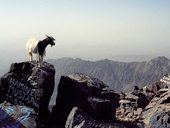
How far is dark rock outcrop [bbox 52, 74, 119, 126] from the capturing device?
3891cm

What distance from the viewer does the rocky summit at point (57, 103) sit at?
123 ft

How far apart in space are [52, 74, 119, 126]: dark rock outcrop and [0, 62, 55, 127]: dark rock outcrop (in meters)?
1.68

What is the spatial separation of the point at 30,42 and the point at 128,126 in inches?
535

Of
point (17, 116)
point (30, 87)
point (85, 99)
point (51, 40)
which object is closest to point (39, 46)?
point (51, 40)

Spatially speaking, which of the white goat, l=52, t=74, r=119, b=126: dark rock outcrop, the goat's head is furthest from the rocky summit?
the goat's head

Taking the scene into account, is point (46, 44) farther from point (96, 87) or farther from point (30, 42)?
point (96, 87)

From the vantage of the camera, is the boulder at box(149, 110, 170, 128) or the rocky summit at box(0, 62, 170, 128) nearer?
the rocky summit at box(0, 62, 170, 128)

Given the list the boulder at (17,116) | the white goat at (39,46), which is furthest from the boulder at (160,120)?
the white goat at (39,46)

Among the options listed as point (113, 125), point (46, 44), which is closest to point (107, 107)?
point (113, 125)

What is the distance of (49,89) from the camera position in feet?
128

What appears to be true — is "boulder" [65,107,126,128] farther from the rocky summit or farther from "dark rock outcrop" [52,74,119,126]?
"dark rock outcrop" [52,74,119,126]

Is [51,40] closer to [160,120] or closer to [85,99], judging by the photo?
[85,99]

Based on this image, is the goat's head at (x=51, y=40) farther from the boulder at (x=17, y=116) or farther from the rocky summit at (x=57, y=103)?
the boulder at (x=17, y=116)

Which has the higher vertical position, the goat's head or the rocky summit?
the goat's head
